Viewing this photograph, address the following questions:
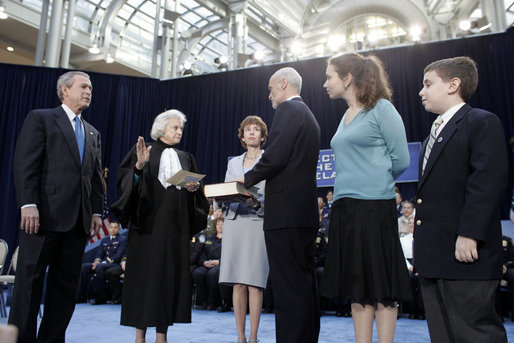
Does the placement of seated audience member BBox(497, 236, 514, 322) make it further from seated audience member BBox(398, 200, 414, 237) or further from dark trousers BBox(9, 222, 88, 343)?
dark trousers BBox(9, 222, 88, 343)

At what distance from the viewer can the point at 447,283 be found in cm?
137

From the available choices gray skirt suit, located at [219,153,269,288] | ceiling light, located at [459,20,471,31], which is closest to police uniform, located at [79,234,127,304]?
gray skirt suit, located at [219,153,269,288]

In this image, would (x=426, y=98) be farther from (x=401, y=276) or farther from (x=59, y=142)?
(x=59, y=142)

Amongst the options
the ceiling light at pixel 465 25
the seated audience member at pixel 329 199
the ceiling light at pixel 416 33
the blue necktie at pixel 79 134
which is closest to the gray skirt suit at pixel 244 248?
the blue necktie at pixel 79 134

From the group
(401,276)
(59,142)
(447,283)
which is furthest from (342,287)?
(59,142)

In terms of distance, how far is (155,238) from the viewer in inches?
86.4

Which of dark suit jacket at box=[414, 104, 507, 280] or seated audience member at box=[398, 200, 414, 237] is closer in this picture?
dark suit jacket at box=[414, 104, 507, 280]

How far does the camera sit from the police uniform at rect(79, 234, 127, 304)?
16.8ft

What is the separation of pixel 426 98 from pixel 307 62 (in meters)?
5.89

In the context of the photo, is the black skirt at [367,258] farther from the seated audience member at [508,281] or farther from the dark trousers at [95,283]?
the dark trousers at [95,283]

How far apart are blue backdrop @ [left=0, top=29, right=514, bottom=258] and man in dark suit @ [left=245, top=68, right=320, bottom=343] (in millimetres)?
4980

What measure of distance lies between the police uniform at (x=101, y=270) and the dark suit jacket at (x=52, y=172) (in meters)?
3.23

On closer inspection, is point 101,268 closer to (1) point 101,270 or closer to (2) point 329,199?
(1) point 101,270

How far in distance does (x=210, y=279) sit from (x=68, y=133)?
287cm
